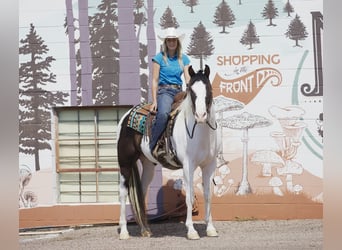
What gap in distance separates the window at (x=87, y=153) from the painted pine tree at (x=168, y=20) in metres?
1.49

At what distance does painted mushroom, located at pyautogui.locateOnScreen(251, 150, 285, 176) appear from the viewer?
776 cm

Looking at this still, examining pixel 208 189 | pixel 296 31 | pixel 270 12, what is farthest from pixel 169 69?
pixel 296 31

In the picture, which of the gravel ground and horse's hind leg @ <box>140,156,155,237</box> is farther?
horse's hind leg @ <box>140,156,155,237</box>

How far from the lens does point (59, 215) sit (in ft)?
26.7

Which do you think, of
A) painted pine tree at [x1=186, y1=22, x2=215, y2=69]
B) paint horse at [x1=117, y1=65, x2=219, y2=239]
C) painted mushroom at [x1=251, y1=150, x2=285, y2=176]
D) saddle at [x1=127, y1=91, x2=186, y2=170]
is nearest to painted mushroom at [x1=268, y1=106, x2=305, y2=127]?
painted mushroom at [x1=251, y1=150, x2=285, y2=176]

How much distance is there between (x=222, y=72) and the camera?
25.9 ft

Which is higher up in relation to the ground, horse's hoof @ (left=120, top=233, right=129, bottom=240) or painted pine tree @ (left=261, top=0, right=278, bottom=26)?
painted pine tree @ (left=261, top=0, right=278, bottom=26)

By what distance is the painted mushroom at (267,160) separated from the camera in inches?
305

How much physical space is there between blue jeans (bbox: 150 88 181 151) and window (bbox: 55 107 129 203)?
181 cm

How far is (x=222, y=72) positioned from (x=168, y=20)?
117 centimetres

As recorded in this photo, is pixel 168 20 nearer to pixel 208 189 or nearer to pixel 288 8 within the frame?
pixel 288 8

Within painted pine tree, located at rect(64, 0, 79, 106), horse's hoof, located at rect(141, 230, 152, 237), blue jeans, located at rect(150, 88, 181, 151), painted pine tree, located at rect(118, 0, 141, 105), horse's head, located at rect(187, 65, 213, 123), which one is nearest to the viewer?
horse's head, located at rect(187, 65, 213, 123)

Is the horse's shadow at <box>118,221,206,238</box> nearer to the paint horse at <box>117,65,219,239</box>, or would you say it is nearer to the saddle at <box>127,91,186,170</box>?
the paint horse at <box>117,65,219,239</box>
